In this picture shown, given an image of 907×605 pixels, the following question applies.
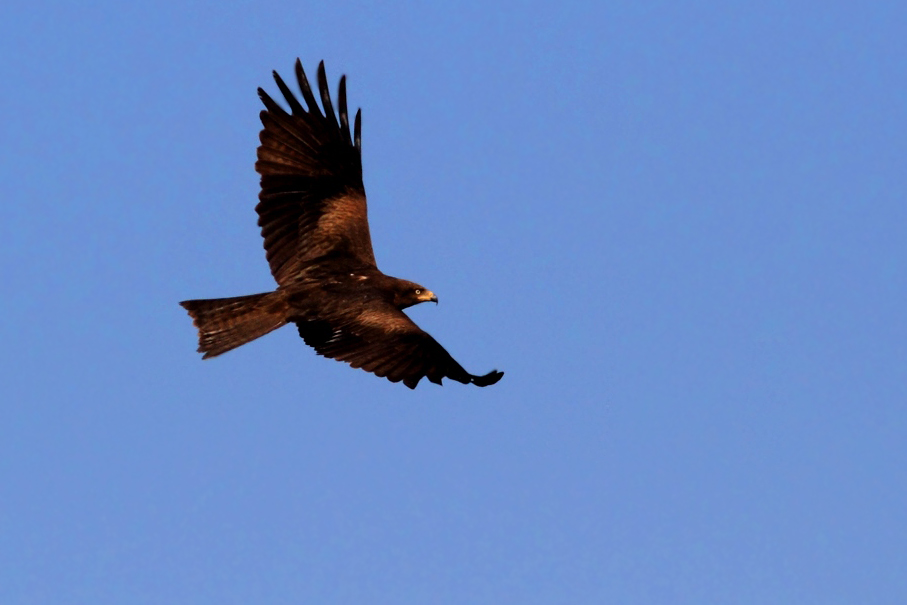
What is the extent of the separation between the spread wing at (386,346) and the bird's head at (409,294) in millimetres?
614

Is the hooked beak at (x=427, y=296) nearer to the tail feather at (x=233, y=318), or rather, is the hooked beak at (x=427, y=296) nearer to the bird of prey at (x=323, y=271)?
the bird of prey at (x=323, y=271)

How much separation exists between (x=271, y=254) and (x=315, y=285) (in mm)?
1057

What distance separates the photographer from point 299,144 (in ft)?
57.9

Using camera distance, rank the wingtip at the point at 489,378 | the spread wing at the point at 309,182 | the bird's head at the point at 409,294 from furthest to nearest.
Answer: the spread wing at the point at 309,182 → the bird's head at the point at 409,294 → the wingtip at the point at 489,378

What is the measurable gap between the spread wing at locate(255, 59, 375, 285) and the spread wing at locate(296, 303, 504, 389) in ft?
4.99

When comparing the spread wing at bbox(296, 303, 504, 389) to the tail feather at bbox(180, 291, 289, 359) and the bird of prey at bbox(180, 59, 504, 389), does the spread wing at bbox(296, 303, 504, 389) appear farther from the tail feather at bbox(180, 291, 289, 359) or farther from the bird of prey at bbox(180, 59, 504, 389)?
the tail feather at bbox(180, 291, 289, 359)

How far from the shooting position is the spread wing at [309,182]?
56.3 ft

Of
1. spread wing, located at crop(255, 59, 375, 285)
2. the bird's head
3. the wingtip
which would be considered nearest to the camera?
the wingtip

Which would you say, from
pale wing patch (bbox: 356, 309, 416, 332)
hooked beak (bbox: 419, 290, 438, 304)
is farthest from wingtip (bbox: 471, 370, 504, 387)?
hooked beak (bbox: 419, 290, 438, 304)

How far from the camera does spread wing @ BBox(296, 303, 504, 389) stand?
49.2ft

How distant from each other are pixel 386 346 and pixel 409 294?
4.87 ft


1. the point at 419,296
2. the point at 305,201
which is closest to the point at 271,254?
the point at 305,201

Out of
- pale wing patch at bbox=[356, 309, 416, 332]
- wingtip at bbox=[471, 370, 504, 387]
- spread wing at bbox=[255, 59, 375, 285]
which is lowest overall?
wingtip at bbox=[471, 370, 504, 387]

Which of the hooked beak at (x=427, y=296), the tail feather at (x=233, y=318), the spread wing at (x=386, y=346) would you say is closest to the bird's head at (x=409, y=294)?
the hooked beak at (x=427, y=296)
